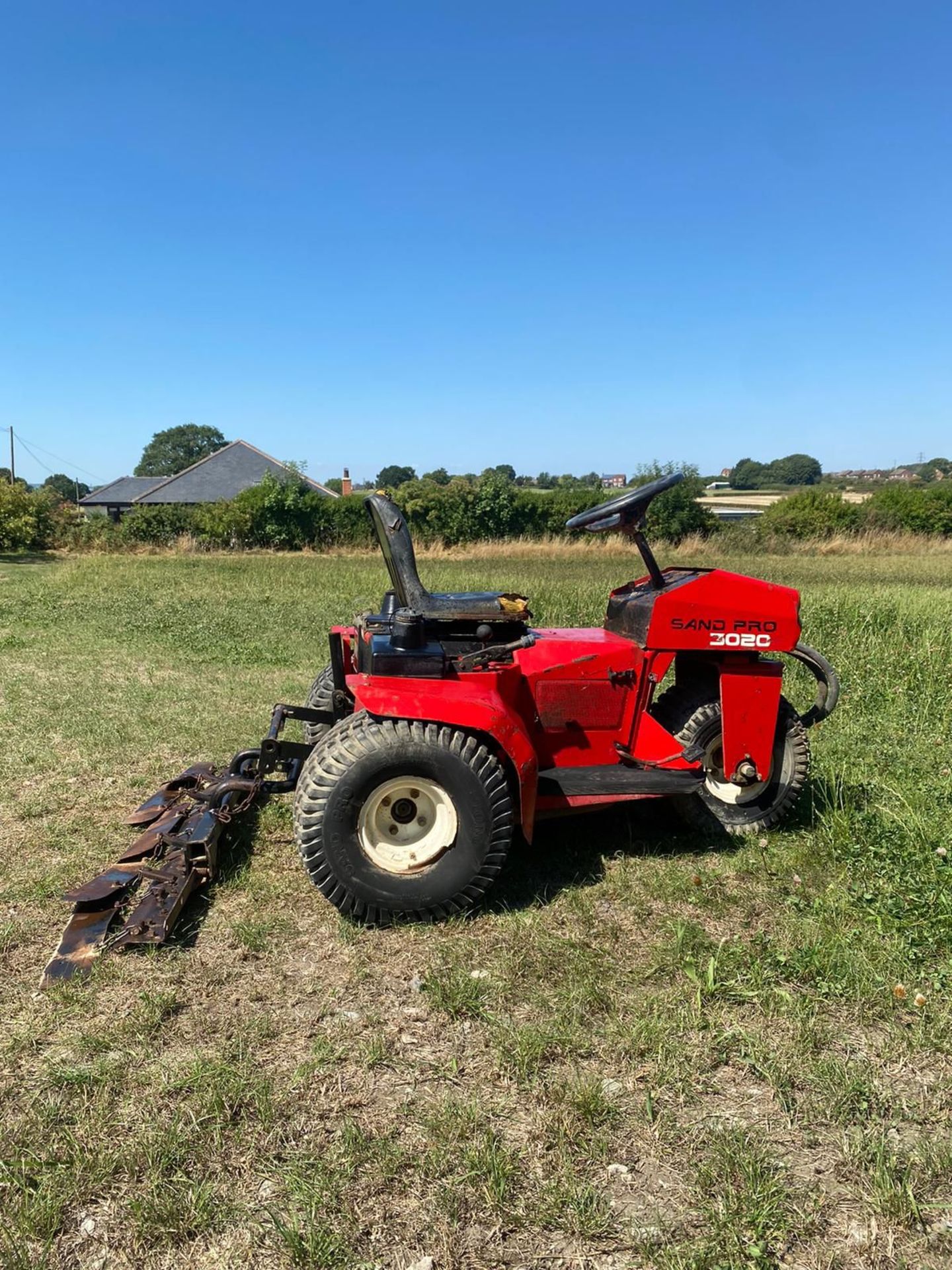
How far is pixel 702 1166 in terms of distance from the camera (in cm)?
239

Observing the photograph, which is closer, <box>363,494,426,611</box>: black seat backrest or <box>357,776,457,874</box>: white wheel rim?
<box>357,776,457,874</box>: white wheel rim

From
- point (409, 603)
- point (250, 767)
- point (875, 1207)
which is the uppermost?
point (409, 603)

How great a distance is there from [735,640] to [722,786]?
846mm

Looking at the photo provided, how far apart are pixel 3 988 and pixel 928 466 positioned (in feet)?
309

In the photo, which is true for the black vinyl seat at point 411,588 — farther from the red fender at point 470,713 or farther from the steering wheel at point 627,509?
the steering wheel at point 627,509

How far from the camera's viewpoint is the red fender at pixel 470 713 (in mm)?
3623

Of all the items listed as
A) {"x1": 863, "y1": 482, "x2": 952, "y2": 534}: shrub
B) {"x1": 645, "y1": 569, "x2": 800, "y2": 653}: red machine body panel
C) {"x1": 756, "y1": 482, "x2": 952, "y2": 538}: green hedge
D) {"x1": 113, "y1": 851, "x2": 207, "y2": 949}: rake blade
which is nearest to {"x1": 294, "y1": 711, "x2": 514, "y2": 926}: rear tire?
{"x1": 113, "y1": 851, "x2": 207, "y2": 949}: rake blade

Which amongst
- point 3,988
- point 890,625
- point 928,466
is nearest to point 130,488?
point 890,625

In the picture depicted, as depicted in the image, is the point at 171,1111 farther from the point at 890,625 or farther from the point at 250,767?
the point at 890,625

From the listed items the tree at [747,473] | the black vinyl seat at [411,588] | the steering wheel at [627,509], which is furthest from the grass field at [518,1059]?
the tree at [747,473]

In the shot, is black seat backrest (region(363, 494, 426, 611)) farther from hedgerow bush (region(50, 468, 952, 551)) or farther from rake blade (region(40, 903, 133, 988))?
hedgerow bush (region(50, 468, 952, 551))

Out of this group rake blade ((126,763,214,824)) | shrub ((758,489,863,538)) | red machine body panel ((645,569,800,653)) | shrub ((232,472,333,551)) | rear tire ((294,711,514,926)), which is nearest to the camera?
rear tire ((294,711,514,926))

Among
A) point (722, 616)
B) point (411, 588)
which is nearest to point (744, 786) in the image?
point (722, 616)

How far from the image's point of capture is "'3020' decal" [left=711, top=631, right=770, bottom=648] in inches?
167
